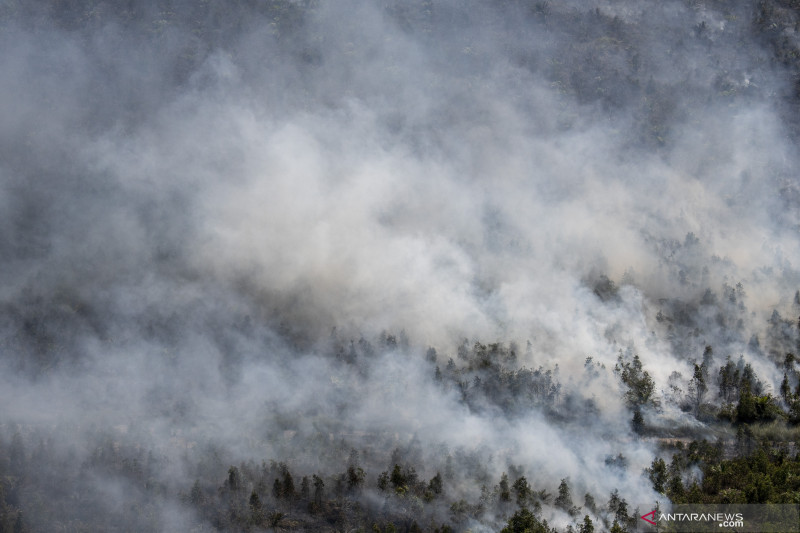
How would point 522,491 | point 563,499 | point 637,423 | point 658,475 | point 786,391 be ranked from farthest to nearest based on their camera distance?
point 786,391, point 637,423, point 658,475, point 522,491, point 563,499

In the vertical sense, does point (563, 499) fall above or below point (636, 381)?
below

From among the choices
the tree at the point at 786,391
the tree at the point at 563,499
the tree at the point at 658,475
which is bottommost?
the tree at the point at 563,499

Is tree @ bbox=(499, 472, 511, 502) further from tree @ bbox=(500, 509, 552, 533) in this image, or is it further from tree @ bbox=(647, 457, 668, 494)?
tree @ bbox=(647, 457, 668, 494)

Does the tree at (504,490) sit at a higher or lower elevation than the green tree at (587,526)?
higher

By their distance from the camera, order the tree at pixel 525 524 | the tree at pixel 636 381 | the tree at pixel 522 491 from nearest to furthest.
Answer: the tree at pixel 525 524 < the tree at pixel 522 491 < the tree at pixel 636 381

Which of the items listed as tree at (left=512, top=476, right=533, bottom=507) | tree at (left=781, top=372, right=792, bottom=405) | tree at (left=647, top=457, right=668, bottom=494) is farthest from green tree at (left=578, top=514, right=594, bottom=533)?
tree at (left=781, top=372, right=792, bottom=405)

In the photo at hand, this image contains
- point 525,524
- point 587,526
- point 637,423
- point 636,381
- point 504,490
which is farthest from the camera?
point 636,381

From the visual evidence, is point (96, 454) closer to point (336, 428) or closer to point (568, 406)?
point (336, 428)

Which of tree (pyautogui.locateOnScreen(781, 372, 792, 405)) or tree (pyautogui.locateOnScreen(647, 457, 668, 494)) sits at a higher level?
tree (pyautogui.locateOnScreen(781, 372, 792, 405))

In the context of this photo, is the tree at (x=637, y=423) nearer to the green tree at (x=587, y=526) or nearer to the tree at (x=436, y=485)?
the green tree at (x=587, y=526)

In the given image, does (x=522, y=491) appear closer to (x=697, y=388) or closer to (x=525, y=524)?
(x=525, y=524)

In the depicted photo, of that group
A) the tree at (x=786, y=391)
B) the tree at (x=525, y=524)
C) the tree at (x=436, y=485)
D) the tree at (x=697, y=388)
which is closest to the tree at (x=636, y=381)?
the tree at (x=697, y=388)

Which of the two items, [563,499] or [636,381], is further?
[636,381]

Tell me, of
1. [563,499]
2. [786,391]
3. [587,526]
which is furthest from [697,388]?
[587,526]
